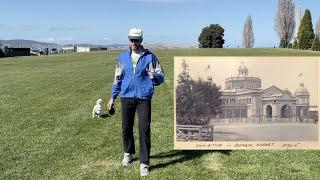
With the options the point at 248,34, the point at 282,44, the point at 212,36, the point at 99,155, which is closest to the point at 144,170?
the point at 99,155

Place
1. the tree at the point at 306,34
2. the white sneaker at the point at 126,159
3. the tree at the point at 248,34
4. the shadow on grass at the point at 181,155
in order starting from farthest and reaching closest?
the tree at the point at 248,34
the tree at the point at 306,34
the shadow on grass at the point at 181,155
the white sneaker at the point at 126,159

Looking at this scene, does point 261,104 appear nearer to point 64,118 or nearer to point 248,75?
point 248,75

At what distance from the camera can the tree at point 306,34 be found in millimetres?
65312

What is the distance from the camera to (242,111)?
31.2 ft

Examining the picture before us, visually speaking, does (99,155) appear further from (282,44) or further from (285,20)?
(285,20)

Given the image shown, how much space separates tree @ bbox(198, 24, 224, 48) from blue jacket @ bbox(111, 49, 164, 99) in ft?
229

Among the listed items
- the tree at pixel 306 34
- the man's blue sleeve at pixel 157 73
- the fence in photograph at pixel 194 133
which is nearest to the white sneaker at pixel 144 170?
the man's blue sleeve at pixel 157 73

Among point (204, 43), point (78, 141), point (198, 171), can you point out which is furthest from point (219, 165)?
point (204, 43)

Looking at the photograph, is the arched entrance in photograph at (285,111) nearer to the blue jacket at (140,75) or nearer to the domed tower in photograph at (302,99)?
the domed tower in photograph at (302,99)

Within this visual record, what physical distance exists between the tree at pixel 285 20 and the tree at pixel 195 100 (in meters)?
81.1

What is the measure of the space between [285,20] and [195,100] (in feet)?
268

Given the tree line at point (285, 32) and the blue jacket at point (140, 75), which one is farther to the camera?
the tree line at point (285, 32)

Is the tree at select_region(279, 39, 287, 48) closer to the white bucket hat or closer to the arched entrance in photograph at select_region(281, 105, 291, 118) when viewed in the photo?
the arched entrance in photograph at select_region(281, 105, 291, 118)

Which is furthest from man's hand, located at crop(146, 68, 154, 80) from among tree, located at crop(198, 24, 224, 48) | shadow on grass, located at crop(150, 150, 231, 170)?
tree, located at crop(198, 24, 224, 48)
